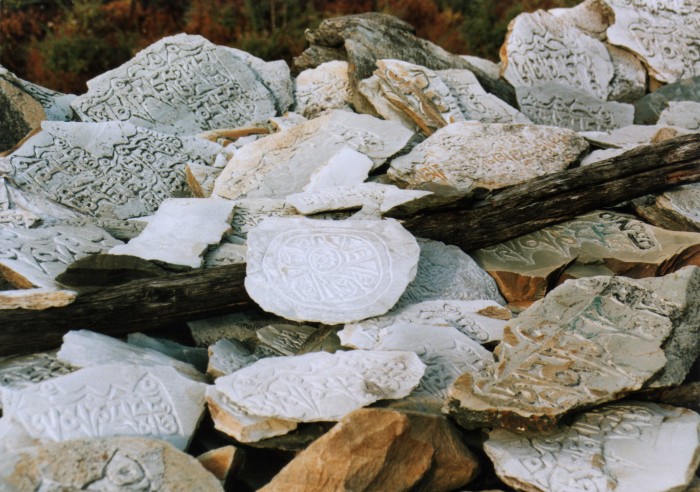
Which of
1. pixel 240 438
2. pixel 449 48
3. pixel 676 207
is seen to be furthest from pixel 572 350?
pixel 449 48

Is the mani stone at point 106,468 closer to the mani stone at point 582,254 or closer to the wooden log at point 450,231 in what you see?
the wooden log at point 450,231

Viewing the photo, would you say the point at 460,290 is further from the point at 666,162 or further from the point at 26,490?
the point at 26,490

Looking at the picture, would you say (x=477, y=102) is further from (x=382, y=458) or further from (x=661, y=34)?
(x=382, y=458)

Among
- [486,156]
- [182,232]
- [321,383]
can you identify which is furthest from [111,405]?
[486,156]

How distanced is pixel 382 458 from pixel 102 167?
10.9ft

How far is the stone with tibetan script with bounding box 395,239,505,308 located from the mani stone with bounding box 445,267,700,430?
76 centimetres

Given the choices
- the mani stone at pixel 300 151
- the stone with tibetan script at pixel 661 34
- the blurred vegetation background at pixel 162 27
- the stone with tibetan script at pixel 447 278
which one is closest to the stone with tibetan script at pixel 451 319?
the stone with tibetan script at pixel 447 278

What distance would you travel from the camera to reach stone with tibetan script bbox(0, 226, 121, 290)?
14.0 feet

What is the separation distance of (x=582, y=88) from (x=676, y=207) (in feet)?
8.25

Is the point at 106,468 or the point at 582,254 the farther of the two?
the point at 582,254

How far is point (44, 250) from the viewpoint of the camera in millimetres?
4551

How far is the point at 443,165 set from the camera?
5.89m

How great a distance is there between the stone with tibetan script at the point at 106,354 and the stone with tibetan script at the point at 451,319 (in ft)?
2.49

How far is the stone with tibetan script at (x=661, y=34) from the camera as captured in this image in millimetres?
8078
